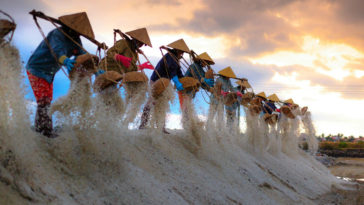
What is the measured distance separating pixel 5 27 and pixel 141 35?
7.48 ft

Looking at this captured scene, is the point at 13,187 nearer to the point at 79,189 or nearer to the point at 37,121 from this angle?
the point at 79,189

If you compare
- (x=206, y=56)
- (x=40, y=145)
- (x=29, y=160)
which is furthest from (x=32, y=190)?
(x=206, y=56)

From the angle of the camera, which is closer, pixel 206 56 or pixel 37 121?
pixel 37 121

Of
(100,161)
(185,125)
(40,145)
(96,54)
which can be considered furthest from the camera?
(185,125)

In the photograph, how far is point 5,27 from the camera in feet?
10.7

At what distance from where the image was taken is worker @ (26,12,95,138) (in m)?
4.04

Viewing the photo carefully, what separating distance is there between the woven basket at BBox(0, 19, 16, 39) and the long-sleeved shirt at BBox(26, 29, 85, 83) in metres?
0.81

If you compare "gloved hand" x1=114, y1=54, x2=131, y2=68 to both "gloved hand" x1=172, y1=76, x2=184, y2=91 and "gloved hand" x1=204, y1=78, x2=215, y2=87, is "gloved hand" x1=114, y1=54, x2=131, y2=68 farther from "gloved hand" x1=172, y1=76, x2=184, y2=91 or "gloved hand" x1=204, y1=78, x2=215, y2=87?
"gloved hand" x1=204, y1=78, x2=215, y2=87

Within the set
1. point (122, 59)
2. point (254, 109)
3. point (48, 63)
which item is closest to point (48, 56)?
point (48, 63)

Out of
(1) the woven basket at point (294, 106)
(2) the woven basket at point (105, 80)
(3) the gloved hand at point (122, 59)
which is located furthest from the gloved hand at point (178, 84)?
(1) the woven basket at point (294, 106)

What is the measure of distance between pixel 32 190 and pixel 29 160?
45 cm

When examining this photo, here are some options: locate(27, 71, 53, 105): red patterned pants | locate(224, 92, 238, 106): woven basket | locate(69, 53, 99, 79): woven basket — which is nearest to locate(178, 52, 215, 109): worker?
locate(224, 92, 238, 106): woven basket

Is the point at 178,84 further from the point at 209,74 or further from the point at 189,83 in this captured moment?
the point at 209,74

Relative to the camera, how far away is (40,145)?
3.71 meters
